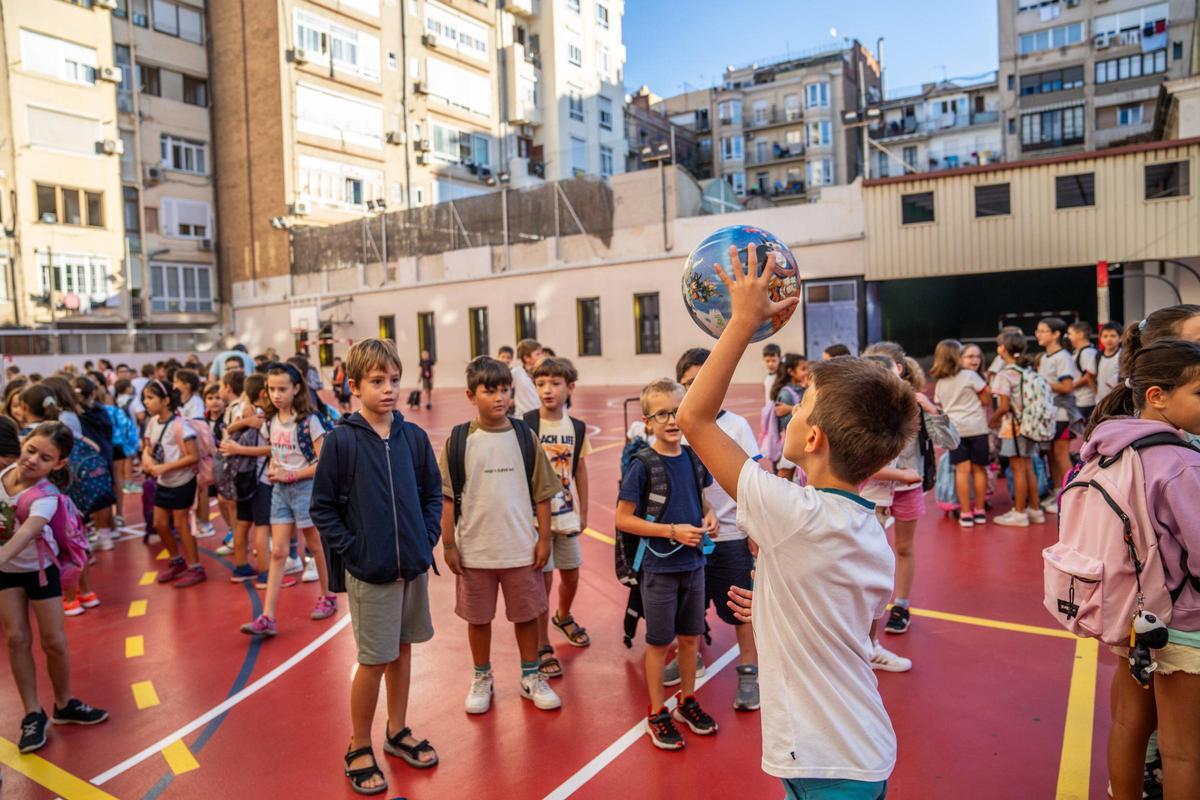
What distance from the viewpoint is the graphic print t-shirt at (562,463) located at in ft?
16.8

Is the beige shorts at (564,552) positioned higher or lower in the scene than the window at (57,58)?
lower

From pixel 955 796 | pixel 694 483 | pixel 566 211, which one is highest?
pixel 566 211

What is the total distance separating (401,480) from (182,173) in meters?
39.3

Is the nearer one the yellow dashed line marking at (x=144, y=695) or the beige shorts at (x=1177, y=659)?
the beige shorts at (x=1177, y=659)

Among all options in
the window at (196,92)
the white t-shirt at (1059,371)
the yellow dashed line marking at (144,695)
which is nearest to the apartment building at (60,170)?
the window at (196,92)

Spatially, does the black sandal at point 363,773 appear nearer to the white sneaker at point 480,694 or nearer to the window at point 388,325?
the white sneaker at point 480,694

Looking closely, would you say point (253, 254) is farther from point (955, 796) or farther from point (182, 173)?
point (955, 796)

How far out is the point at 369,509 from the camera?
3.59m

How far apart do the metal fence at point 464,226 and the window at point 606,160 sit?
54.2ft

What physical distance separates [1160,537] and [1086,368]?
6.69 meters

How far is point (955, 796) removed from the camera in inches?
129

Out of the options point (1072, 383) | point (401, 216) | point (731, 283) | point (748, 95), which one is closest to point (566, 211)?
point (401, 216)

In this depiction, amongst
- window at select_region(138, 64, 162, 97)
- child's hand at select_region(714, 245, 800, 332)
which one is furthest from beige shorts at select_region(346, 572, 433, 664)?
window at select_region(138, 64, 162, 97)

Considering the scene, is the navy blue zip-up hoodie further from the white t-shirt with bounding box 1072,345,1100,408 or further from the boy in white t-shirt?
the white t-shirt with bounding box 1072,345,1100,408
